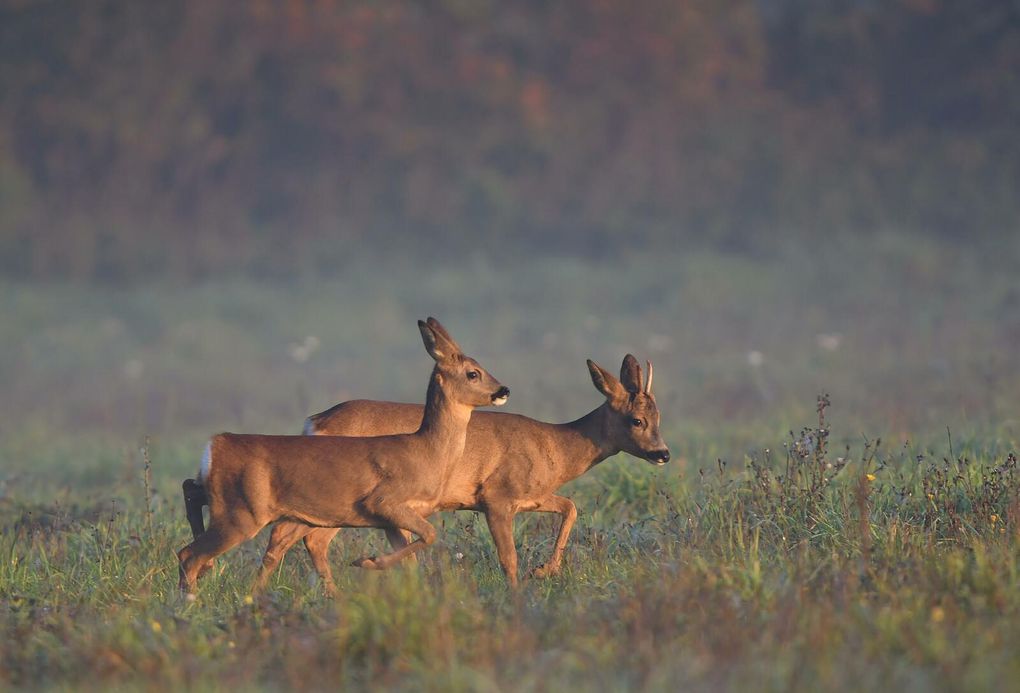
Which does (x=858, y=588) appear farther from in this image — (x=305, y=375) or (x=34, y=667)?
(x=305, y=375)

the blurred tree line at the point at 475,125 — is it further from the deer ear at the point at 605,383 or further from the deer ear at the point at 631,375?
the deer ear at the point at 605,383

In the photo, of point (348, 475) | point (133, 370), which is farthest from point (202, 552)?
point (133, 370)

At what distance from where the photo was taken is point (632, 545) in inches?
348

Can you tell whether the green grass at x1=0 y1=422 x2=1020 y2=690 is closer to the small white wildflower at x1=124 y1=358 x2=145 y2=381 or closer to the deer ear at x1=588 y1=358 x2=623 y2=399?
the deer ear at x1=588 y1=358 x2=623 y2=399

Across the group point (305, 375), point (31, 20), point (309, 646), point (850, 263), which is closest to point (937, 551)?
point (309, 646)

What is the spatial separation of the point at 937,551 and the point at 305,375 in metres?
14.8

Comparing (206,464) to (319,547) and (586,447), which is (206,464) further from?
(586,447)

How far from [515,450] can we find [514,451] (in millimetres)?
11

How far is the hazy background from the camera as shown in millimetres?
26406

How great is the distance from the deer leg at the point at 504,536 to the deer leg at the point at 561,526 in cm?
13

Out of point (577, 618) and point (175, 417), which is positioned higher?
point (175, 417)

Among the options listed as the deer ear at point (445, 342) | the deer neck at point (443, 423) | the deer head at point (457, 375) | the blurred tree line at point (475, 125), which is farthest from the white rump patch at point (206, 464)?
the blurred tree line at point (475, 125)

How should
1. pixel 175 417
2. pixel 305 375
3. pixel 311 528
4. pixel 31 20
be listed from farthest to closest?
pixel 31 20
pixel 305 375
pixel 175 417
pixel 311 528

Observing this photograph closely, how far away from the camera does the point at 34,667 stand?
6.61 meters
